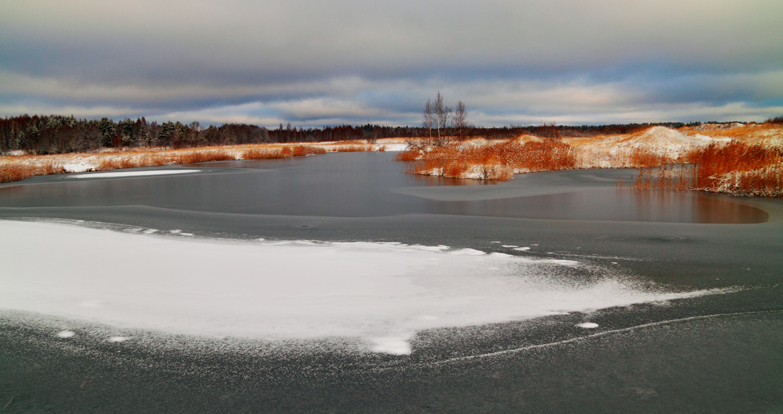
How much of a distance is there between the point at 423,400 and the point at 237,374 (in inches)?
52.4

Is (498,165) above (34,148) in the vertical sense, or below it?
below

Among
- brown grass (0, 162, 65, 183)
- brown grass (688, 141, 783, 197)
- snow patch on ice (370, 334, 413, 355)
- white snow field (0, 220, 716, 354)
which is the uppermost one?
brown grass (0, 162, 65, 183)

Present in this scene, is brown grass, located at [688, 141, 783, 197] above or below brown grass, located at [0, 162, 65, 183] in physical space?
below

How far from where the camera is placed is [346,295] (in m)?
4.69

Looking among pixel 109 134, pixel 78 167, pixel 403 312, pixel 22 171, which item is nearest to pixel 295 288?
pixel 403 312

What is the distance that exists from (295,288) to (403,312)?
4.51 feet

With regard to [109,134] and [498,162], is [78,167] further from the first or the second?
[109,134]

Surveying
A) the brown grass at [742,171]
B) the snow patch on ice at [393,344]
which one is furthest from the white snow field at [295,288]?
the brown grass at [742,171]

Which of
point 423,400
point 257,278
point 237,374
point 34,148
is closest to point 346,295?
point 257,278

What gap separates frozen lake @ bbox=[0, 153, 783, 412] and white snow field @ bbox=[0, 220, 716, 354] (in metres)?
0.03

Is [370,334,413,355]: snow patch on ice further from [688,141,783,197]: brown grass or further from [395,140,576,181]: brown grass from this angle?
[395,140,576,181]: brown grass

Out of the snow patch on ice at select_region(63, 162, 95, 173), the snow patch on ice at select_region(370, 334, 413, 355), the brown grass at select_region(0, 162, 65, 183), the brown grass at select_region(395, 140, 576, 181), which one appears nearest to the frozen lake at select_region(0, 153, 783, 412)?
the snow patch on ice at select_region(370, 334, 413, 355)

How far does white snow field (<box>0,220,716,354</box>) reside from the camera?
4.01 metres

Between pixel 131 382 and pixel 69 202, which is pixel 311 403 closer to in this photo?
pixel 131 382
